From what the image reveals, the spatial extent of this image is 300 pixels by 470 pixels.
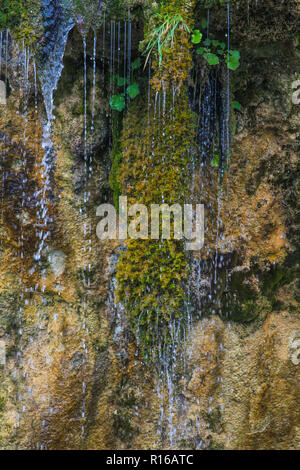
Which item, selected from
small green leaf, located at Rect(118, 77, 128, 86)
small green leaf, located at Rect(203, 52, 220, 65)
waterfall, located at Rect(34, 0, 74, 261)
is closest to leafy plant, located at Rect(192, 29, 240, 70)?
small green leaf, located at Rect(203, 52, 220, 65)

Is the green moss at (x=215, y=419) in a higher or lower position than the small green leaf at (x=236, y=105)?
lower

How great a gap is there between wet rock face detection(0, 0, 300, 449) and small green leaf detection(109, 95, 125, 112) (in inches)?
4.2

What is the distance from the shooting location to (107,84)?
3789 mm

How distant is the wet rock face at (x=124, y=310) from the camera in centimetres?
365

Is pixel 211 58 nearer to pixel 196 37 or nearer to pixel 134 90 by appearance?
pixel 196 37

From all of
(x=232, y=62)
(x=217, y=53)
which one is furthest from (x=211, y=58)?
(x=232, y=62)

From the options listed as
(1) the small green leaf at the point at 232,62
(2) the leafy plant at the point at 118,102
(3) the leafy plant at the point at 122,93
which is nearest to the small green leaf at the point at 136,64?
(3) the leafy plant at the point at 122,93

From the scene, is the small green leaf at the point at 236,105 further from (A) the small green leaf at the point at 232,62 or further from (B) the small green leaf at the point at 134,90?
(B) the small green leaf at the point at 134,90

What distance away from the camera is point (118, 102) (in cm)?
372

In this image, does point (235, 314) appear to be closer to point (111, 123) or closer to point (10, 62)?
point (111, 123)

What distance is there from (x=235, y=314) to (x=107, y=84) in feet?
7.63

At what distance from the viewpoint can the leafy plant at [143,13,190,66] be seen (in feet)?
10.4

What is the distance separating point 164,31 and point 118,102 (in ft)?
2.47

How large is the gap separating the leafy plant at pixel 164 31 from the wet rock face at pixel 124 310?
1.92ft
